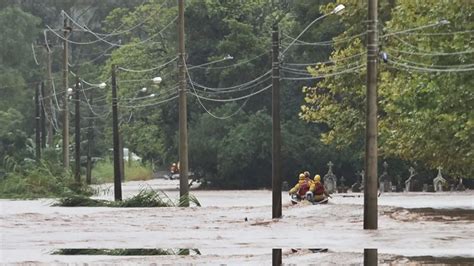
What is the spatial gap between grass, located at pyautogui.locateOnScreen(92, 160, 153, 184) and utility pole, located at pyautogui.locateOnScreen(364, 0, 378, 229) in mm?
67363

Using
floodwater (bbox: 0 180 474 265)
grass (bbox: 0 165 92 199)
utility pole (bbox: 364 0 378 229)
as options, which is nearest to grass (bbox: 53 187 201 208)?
floodwater (bbox: 0 180 474 265)

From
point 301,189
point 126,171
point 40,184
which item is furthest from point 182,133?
point 126,171

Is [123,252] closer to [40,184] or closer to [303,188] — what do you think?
[303,188]

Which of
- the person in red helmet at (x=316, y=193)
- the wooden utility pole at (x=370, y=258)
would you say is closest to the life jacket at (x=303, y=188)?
the person in red helmet at (x=316, y=193)

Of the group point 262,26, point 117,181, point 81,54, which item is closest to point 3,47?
point 81,54

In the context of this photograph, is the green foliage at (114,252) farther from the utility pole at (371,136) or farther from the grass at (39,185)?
the grass at (39,185)

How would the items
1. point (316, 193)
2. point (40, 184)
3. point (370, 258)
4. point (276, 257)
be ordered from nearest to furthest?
point (370, 258), point (276, 257), point (316, 193), point (40, 184)

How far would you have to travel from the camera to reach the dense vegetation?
1836 inches

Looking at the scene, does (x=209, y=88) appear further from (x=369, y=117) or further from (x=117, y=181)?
(x=369, y=117)

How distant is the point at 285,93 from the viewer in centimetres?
8931

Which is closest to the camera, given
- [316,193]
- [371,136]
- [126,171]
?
[371,136]

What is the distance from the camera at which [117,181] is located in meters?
54.9

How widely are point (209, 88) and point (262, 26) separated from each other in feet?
24.5

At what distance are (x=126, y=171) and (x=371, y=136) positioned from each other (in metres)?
93.0
